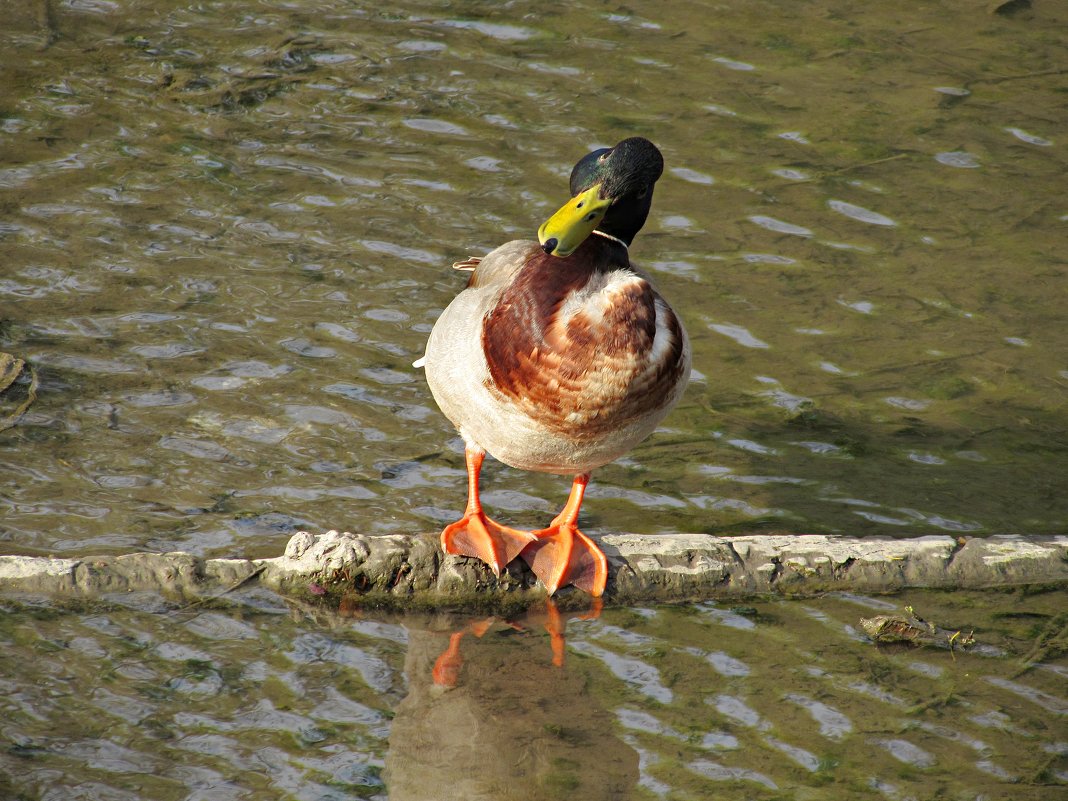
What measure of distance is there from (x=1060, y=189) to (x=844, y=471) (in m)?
3.26

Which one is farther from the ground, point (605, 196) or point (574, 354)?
point (605, 196)

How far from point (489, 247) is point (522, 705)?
3.27 metres

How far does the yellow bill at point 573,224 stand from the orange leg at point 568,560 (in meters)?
1.02

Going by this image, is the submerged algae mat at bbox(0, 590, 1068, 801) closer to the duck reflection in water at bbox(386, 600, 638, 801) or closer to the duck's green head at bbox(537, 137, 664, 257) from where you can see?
the duck reflection in water at bbox(386, 600, 638, 801)

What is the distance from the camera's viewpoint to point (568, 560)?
430cm

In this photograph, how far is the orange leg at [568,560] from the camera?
430 centimetres

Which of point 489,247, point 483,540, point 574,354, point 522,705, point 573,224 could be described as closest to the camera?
point 573,224

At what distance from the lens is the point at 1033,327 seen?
21.6 feet

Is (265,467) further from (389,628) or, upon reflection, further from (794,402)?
(794,402)

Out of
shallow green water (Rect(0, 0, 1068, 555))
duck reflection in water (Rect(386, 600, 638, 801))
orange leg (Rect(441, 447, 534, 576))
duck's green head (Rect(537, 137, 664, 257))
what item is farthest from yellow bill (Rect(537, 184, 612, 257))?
shallow green water (Rect(0, 0, 1068, 555))

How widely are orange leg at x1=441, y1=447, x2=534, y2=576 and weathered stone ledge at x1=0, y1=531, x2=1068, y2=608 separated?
54 mm

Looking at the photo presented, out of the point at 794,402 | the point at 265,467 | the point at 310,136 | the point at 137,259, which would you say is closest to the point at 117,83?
the point at 310,136

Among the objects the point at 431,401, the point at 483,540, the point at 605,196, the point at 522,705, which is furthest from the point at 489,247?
the point at 522,705

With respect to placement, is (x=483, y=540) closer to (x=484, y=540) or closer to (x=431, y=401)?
(x=484, y=540)
